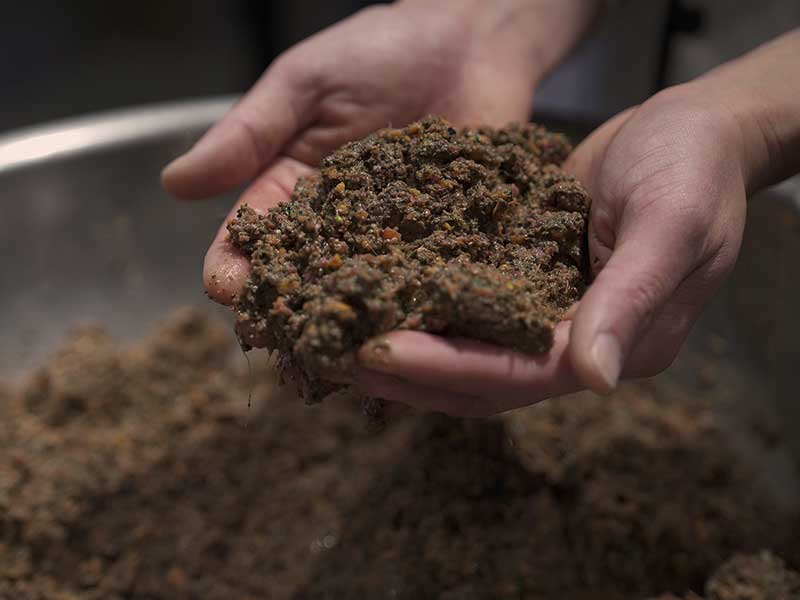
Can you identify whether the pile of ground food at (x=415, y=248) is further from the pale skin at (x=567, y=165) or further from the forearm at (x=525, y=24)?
the forearm at (x=525, y=24)

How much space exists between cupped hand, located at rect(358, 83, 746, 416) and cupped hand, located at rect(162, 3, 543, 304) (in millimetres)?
533

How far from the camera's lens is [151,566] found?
5.65ft

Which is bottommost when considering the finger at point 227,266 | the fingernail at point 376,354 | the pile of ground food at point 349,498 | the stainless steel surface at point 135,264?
the pile of ground food at point 349,498

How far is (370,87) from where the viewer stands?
1720 millimetres

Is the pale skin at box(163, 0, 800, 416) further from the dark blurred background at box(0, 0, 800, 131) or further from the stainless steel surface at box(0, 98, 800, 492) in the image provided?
the dark blurred background at box(0, 0, 800, 131)

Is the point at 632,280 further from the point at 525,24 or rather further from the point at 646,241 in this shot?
the point at 525,24

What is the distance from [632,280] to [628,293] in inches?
0.9

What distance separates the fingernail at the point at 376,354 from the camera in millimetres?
1028

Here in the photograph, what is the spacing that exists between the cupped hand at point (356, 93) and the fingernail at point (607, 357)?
0.79m

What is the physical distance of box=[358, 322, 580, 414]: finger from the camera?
1021 mm

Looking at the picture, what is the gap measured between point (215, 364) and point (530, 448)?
97 centimetres

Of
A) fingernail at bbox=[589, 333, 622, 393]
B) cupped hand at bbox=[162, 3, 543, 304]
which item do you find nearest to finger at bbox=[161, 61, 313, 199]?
cupped hand at bbox=[162, 3, 543, 304]

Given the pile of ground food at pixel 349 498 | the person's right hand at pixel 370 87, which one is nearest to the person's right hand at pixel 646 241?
the person's right hand at pixel 370 87

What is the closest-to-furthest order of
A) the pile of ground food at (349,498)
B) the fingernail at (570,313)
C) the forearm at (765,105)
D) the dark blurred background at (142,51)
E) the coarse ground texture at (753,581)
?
the fingernail at (570,313)
the forearm at (765,105)
the coarse ground texture at (753,581)
the pile of ground food at (349,498)
the dark blurred background at (142,51)
